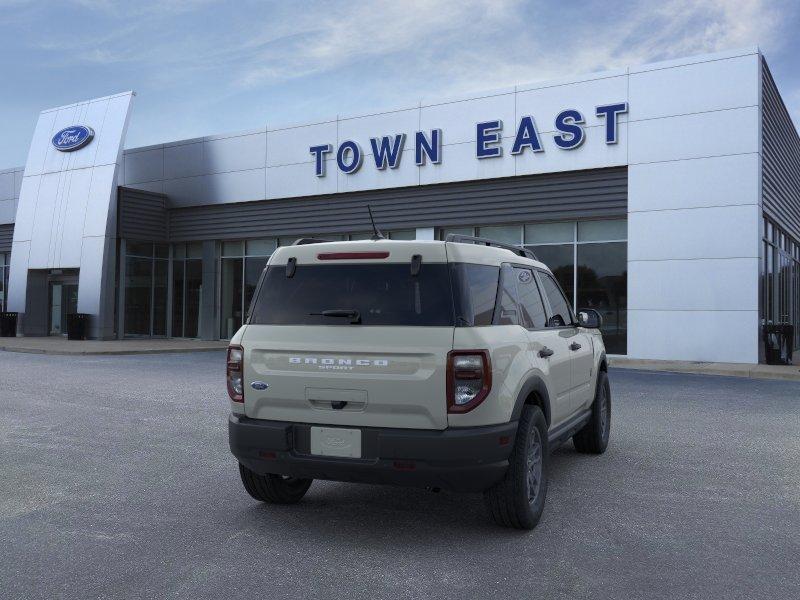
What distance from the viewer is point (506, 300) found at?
512 centimetres

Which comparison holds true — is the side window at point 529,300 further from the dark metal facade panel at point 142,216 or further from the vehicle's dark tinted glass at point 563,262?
the dark metal facade panel at point 142,216

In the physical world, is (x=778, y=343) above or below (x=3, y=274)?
below

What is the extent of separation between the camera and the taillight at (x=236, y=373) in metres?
4.90

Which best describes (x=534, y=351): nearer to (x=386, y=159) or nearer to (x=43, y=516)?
(x=43, y=516)

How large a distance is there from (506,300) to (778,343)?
1423 cm

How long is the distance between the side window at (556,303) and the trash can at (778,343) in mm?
12231

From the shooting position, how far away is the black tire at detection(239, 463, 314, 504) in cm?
524

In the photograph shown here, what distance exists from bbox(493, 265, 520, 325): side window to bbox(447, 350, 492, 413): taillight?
48 centimetres

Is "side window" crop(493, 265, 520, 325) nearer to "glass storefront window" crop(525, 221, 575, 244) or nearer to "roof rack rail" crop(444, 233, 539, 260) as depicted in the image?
"roof rack rail" crop(444, 233, 539, 260)

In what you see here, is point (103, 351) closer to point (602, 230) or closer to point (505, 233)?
point (505, 233)

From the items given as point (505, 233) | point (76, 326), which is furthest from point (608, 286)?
point (76, 326)

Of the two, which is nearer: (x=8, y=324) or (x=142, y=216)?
(x=142, y=216)

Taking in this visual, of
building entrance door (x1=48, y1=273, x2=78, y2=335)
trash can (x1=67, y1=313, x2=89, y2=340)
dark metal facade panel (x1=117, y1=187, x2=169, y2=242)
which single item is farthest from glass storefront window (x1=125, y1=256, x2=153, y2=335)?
building entrance door (x1=48, y1=273, x2=78, y2=335)

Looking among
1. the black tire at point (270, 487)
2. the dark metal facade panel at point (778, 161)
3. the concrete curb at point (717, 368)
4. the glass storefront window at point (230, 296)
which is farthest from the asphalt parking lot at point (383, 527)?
the glass storefront window at point (230, 296)
